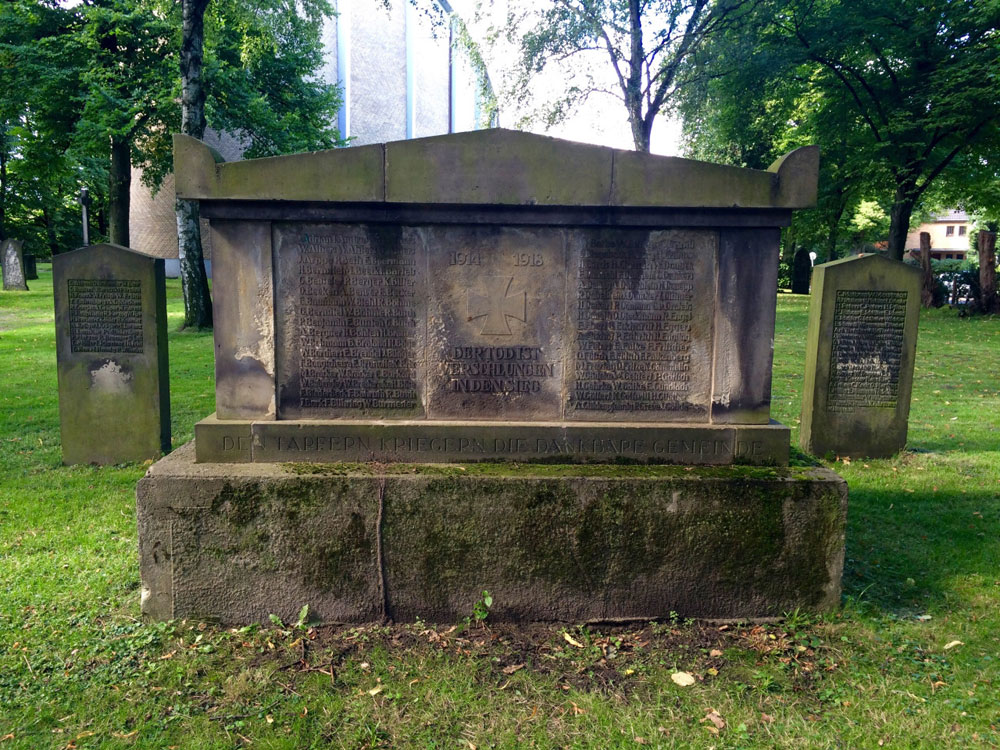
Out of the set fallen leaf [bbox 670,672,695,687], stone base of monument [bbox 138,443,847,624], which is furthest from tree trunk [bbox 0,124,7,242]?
fallen leaf [bbox 670,672,695,687]

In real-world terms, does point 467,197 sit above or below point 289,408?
above

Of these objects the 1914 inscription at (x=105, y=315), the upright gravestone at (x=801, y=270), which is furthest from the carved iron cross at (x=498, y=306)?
the upright gravestone at (x=801, y=270)

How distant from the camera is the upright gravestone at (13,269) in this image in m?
25.1

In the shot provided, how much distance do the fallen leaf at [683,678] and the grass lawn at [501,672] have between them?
0.04 metres

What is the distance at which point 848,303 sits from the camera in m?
7.22

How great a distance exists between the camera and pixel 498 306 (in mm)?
4051

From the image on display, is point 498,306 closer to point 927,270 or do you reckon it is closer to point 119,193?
point 119,193

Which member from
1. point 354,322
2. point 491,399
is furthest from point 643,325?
point 354,322

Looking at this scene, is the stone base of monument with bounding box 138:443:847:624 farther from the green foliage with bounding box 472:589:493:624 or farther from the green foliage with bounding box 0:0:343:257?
the green foliage with bounding box 0:0:343:257

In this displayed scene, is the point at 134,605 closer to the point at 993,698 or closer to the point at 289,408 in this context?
the point at 289,408

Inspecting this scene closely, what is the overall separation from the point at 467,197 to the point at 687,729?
2804 millimetres

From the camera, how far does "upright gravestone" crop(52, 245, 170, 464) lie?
263 inches

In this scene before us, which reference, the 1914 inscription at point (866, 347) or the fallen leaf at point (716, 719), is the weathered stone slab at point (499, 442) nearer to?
the fallen leaf at point (716, 719)

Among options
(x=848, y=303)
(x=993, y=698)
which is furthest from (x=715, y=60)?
(x=993, y=698)
